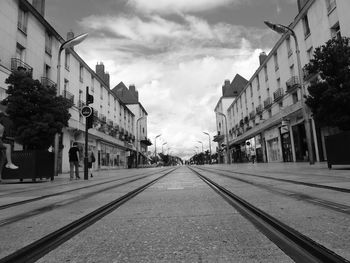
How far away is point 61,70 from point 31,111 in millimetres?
17161

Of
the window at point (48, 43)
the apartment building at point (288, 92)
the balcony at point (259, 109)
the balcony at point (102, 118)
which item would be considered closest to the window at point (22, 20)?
the window at point (48, 43)

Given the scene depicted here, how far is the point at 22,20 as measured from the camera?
72.7 ft

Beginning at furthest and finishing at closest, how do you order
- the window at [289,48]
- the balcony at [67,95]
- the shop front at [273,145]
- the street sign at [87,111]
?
the shop front at [273,145], the window at [289,48], the balcony at [67,95], the street sign at [87,111]

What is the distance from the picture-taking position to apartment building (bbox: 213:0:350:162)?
23.8 meters

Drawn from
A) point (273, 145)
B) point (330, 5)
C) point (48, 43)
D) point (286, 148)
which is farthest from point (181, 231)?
point (273, 145)

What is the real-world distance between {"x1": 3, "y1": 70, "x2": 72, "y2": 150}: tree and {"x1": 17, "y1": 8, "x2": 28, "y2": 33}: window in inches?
428

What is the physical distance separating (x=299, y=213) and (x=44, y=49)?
84.4ft

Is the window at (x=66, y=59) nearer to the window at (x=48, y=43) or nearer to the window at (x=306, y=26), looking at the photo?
the window at (x=48, y=43)

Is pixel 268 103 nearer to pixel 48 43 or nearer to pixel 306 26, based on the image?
pixel 306 26

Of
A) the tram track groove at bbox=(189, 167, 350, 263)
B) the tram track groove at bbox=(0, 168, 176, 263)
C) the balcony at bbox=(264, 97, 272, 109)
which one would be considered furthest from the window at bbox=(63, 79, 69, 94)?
the tram track groove at bbox=(189, 167, 350, 263)

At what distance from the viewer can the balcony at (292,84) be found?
2982 centimetres

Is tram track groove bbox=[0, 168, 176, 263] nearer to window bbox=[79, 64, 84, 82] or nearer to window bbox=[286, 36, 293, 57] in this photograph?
window bbox=[286, 36, 293, 57]

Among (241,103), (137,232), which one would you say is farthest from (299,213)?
(241,103)

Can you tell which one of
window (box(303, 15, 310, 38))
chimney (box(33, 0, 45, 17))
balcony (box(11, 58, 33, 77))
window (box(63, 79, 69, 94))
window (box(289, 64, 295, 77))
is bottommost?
balcony (box(11, 58, 33, 77))
